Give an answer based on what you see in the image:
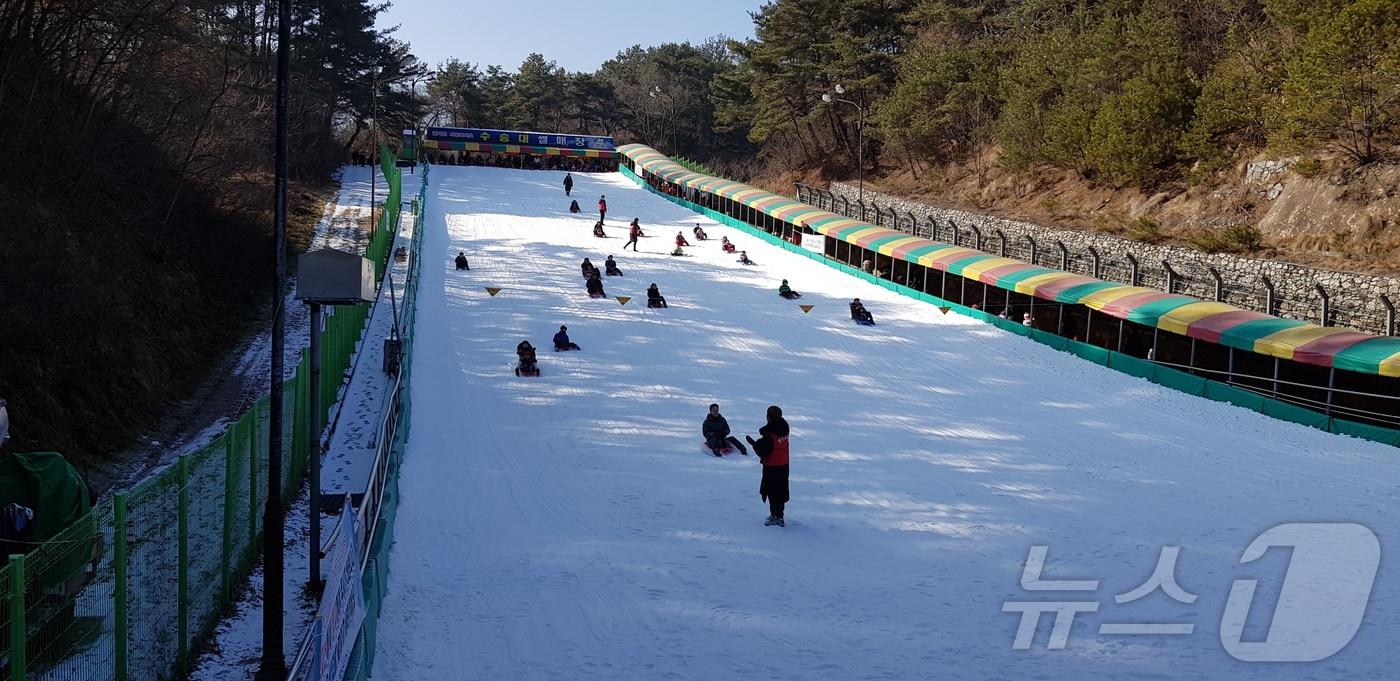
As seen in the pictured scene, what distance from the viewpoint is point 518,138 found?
7650cm

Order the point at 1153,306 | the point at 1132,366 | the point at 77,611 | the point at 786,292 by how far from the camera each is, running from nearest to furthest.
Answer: the point at 77,611 → the point at 1132,366 → the point at 1153,306 → the point at 786,292

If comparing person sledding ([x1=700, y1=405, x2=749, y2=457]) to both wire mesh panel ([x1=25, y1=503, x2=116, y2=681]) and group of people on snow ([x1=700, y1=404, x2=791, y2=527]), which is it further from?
wire mesh panel ([x1=25, y1=503, x2=116, y2=681])

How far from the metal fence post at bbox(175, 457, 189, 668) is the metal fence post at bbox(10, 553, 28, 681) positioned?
249cm

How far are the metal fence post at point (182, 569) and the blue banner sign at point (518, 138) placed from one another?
6861 cm

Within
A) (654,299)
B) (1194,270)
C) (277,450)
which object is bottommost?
(654,299)

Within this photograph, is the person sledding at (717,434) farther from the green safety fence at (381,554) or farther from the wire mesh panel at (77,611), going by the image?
the wire mesh panel at (77,611)

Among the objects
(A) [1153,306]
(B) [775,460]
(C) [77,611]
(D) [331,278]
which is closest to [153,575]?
(C) [77,611]

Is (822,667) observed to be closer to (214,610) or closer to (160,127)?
(214,610)

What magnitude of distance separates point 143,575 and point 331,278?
9.89 ft

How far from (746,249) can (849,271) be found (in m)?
5.67

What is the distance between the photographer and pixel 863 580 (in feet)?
39.1

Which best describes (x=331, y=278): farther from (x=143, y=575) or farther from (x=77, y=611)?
(x=77, y=611)

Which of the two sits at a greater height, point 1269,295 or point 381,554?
point 1269,295

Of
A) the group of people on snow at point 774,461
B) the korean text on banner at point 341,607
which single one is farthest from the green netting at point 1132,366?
the korean text on banner at point 341,607
